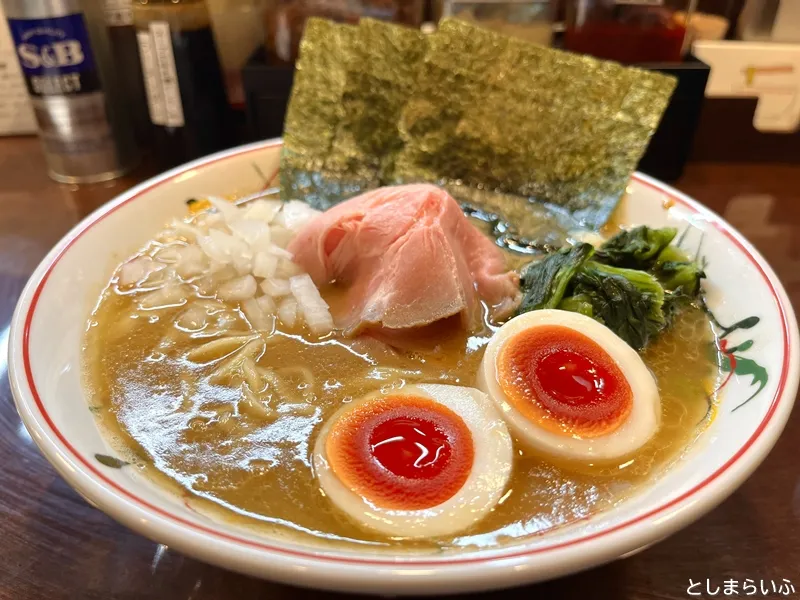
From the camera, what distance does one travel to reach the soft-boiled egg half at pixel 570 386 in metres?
1.04

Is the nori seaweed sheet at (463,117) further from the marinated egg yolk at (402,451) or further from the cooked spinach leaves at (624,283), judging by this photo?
the marinated egg yolk at (402,451)

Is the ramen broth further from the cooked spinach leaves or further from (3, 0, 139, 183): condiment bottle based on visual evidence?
(3, 0, 139, 183): condiment bottle

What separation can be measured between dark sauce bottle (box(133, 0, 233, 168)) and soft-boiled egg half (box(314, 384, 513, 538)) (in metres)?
1.46

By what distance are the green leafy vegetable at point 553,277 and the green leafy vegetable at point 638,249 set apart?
0.34 ft

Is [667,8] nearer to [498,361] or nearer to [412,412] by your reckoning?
[498,361]

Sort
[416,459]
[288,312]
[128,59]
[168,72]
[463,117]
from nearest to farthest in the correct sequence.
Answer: [416,459], [288,312], [463,117], [168,72], [128,59]

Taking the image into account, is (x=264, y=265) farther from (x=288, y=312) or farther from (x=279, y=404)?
(x=279, y=404)

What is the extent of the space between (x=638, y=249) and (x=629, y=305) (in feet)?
0.69

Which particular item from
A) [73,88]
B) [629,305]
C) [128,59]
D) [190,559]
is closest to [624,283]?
[629,305]

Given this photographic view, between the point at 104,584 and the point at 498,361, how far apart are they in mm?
762

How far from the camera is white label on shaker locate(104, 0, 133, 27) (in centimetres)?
232

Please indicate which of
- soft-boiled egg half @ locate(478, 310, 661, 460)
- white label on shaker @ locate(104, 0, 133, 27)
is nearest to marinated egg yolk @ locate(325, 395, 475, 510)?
soft-boiled egg half @ locate(478, 310, 661, 460)

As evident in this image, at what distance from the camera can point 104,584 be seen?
0.97m

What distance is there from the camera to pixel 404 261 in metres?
1.36
